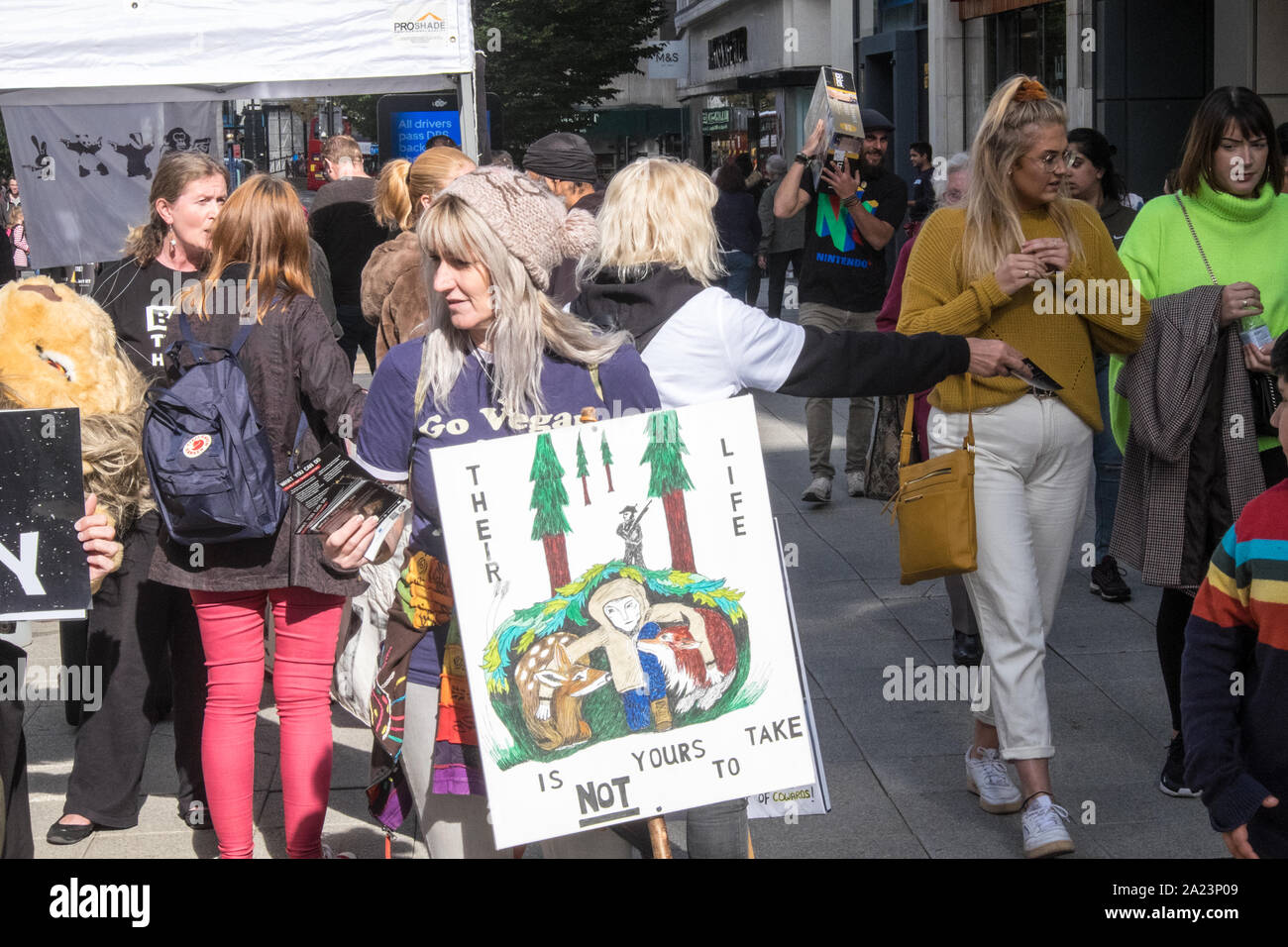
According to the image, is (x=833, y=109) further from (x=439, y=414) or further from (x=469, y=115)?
(x=439, y=414)

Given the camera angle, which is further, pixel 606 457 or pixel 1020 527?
pixel 1020 527

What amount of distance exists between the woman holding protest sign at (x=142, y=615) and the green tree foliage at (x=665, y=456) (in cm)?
226

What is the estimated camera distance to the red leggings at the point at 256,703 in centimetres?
387

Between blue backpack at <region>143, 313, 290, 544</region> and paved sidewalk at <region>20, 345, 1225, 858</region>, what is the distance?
1.24m

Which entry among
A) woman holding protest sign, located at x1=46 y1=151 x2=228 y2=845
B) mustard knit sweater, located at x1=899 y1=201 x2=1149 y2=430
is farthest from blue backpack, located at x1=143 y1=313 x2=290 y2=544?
mustard knit sweater, located at x1=899 y1=201 x2=1149 y2=430

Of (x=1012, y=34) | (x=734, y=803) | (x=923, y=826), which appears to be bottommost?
(x=923, y=826)

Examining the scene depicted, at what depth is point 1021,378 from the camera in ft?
13.6

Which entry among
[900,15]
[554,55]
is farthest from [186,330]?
[554,55]

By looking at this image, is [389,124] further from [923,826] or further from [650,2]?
[650,2]

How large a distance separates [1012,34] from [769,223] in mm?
3522

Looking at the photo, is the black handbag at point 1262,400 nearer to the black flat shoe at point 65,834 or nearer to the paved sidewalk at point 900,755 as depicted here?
the paved sidewalk at point 900,755

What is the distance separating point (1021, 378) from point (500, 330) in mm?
1795

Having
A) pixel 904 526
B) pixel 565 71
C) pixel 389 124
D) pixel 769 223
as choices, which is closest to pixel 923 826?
pixel 904 526
